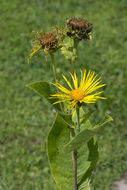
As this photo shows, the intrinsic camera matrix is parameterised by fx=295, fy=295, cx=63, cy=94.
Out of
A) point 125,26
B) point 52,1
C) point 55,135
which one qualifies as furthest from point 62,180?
point 52,1

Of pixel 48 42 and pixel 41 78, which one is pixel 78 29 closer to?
pixel 48 42

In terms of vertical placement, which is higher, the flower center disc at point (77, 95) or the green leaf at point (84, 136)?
the flower center disc at point (77, 95)

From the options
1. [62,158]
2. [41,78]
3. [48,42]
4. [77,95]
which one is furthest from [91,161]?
[41,78]

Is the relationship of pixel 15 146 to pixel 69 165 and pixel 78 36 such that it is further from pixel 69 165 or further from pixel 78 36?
pixel 78 36

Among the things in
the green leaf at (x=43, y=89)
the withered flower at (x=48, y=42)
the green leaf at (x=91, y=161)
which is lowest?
the green leaf at (x=91, y=161)

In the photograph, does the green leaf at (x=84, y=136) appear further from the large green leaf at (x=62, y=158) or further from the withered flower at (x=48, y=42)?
the withered flower at (x=48, y=42)

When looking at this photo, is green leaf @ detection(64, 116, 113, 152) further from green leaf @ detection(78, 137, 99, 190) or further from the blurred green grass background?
the blurred green grass background

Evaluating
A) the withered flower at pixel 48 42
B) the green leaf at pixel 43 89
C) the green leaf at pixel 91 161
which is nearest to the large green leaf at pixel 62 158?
the green leaf at pixel 91 161
